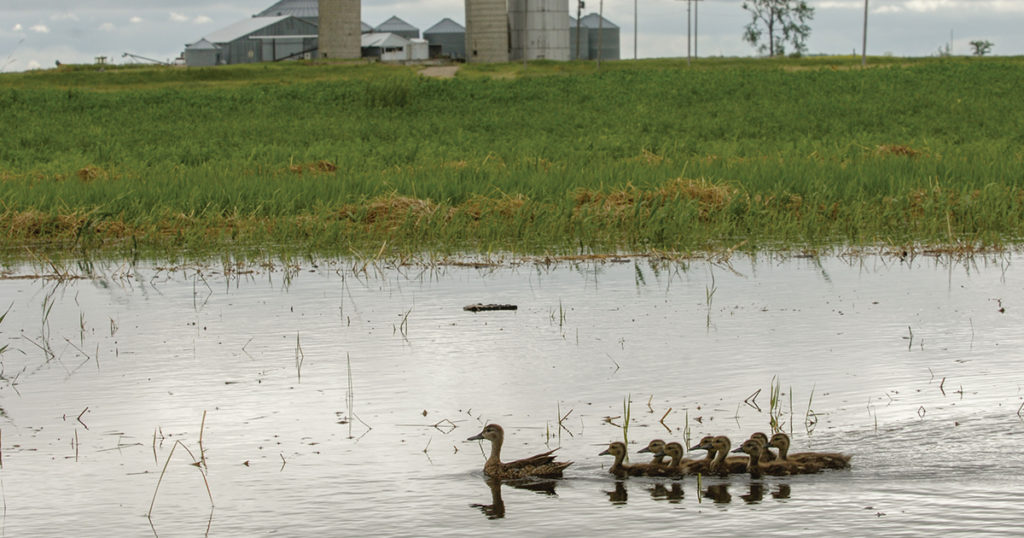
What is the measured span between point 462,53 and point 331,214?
250 ft

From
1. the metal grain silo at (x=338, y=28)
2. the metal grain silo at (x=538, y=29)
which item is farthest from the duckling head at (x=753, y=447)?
the metal grain silo at (x=338, y=28)

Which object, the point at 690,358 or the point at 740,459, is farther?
the point at 690,358

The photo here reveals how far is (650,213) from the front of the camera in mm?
17188

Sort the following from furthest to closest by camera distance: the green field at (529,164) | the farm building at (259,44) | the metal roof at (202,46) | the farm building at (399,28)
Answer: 1. the farm building at (399,28)
2. the metal roof at (202,46)
3. the farm building at (259,44)
4. the green field at (529,164)

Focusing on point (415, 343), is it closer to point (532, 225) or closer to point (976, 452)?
point (976, 452)

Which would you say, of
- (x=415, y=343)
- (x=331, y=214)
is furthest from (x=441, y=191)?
(x=415, y=343)

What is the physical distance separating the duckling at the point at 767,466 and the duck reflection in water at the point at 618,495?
0.65 metres

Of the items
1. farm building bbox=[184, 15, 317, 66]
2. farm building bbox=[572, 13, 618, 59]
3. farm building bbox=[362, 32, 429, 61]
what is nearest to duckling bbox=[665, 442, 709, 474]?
farm building bbox=[362, 32, 429, 61]

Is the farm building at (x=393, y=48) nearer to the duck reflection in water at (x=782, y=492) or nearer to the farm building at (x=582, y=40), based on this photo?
the farm building at (x=582, y=40)

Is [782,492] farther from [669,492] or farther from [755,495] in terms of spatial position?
[669,492]

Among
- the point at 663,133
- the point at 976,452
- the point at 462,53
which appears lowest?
the point at 976,452

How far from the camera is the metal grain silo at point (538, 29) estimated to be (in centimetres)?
7731

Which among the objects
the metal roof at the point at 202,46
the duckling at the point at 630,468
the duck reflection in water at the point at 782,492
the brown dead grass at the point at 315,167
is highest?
the metal roof at the point at 202,46

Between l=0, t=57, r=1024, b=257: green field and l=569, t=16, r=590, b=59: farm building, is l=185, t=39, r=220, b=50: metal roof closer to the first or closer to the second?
l=569, t=16, r=590, b=59: farm building
